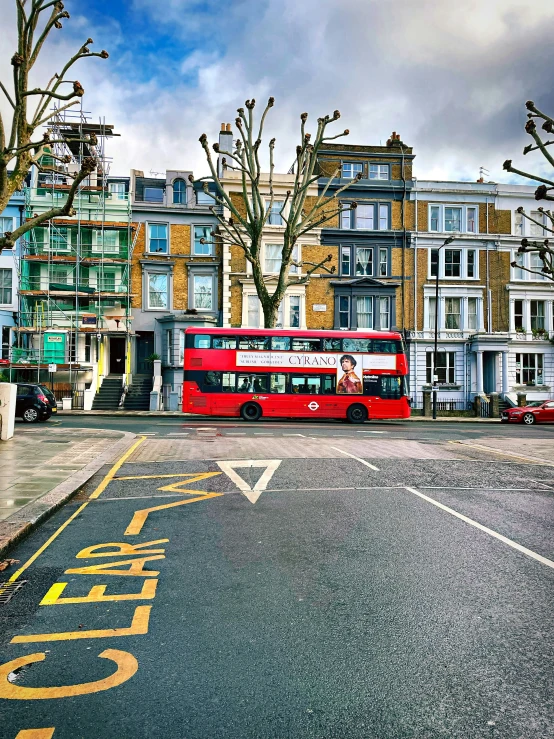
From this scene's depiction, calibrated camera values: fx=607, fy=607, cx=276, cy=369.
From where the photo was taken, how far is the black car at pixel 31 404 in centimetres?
2322

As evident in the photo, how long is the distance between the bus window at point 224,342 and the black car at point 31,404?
7.65 m

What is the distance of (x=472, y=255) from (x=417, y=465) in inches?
1252

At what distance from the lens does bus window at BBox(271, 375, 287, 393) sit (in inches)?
1086

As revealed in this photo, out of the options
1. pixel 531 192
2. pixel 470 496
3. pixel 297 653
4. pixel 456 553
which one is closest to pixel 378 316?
pixel 531 192

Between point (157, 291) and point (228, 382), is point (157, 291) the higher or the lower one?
the higher one

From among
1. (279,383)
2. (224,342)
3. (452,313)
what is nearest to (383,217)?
(452,313)

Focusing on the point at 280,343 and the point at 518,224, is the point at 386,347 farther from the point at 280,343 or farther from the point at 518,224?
the point at 518,224

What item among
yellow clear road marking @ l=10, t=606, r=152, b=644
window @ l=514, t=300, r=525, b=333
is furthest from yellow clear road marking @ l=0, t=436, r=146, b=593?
window @ l=514, t=300, r=525, b=333

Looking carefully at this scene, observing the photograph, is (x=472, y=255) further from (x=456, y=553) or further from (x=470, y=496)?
(x=456, y=553)

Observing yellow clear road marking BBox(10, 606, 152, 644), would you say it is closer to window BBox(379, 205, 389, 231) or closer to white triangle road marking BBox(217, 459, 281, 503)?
white triangle road marking BBox(217, 459, 281, 503)

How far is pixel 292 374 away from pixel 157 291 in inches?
535

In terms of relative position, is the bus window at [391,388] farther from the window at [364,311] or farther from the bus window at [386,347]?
the window at [364,311]

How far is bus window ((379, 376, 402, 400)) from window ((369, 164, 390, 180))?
680 inches

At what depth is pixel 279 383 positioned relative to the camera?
27.6 meters
